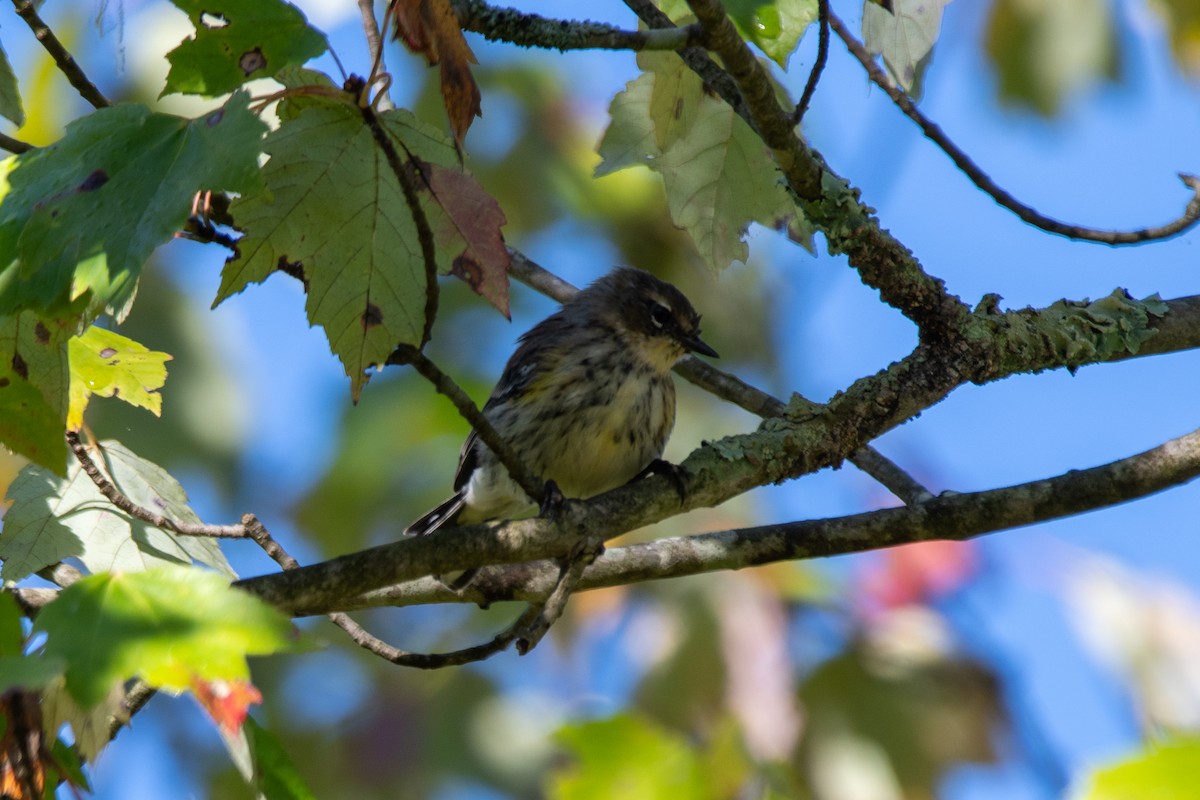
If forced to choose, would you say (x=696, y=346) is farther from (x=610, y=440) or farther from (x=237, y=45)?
(x=237, y=45)

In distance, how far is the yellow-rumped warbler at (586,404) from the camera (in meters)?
5.64

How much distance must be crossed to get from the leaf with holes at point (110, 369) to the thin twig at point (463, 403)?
2.89 ft

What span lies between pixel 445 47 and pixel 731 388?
2083 mm

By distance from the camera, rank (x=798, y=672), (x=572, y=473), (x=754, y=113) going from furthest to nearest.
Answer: (x=798, y=672), (x=572, y=473), (x=754, y=113)

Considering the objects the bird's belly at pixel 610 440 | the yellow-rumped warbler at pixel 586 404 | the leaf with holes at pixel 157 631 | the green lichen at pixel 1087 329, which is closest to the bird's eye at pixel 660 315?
the yellow-rumped warbler at pixel 586 404

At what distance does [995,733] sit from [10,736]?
211 inches

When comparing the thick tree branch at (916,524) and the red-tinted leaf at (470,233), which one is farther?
the thick tree branch at (916,524)

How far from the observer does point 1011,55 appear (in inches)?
278

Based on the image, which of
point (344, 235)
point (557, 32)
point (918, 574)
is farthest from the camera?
point (918, 574)

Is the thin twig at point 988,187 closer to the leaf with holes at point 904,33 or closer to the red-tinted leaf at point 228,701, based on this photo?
the leaf with holes at point 904,33

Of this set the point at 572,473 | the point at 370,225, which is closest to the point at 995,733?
the point at 572,473

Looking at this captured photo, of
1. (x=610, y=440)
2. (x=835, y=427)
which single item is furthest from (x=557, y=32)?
(x=610, y=440)

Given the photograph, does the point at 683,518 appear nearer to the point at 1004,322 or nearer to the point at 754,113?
the point at 1004,322

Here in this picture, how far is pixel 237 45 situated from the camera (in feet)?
8.03
